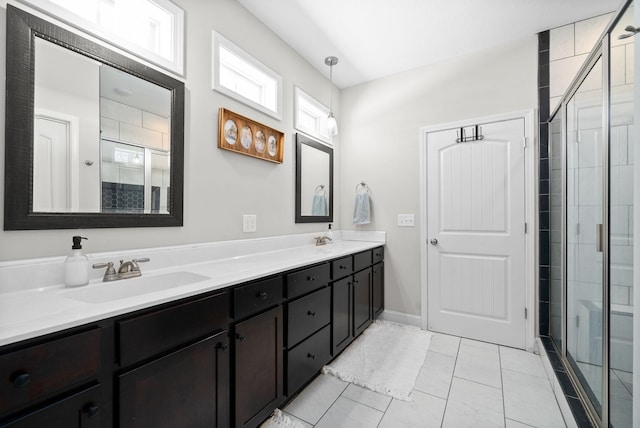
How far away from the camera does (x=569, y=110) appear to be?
1981 millimetres

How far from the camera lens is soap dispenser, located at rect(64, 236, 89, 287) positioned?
1.16 metres

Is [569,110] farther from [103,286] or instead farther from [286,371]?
[103,286]

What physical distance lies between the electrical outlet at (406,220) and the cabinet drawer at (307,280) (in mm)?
1284

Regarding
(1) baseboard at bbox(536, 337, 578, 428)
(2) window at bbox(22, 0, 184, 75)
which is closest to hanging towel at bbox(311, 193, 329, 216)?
(2) window at bbox(22, 0, 184, 75)

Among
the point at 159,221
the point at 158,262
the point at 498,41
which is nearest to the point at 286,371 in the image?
the point at 158,262

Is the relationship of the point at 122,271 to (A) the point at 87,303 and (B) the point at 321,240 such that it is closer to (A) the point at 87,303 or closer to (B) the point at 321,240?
(A) the point at 87,303

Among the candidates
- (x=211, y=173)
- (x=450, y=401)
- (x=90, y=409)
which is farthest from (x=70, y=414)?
(x=450, y=401)

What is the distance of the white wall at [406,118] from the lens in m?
2.56

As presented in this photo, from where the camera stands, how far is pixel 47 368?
29.7 inches

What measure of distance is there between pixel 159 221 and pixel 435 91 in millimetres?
2764

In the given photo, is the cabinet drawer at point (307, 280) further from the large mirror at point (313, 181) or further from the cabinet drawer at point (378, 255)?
the cabinet drawer at point (378, 255)

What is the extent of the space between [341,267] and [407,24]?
6.73 feet

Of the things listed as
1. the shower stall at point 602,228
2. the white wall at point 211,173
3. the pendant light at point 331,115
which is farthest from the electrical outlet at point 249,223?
the shower stall at point 602,228

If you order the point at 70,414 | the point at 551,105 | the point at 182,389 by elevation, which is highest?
the point at 551,105
